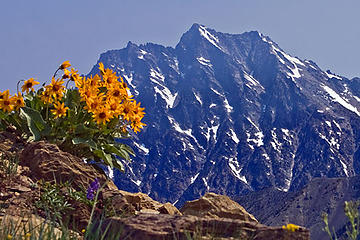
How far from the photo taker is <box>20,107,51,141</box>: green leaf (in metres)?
8.93

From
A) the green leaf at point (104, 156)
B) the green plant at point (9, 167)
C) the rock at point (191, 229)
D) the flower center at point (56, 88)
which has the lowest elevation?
the rock at point (191, 229)

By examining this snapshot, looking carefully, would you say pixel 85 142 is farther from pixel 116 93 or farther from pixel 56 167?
pixel 56 167

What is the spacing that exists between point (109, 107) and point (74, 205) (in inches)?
95.7

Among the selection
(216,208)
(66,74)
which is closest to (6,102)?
(66,74)

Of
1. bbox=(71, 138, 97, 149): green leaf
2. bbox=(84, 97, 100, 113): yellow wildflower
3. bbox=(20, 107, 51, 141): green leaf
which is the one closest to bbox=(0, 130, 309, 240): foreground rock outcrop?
bbox=(20, 107, 51, 141): green leaf

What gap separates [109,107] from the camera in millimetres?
8469

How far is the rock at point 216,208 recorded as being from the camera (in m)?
7.89

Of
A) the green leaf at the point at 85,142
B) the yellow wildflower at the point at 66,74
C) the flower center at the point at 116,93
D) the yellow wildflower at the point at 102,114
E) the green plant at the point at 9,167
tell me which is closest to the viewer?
the green plant at the point at 9,167

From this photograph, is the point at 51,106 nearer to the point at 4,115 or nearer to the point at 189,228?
the point at 4,115

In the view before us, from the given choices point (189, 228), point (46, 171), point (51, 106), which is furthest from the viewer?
point (51, 106)

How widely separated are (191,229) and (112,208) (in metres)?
2.34

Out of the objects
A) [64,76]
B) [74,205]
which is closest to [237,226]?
[74,205]

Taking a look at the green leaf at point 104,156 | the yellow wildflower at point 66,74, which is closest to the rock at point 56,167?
the green leaf at point 104,156

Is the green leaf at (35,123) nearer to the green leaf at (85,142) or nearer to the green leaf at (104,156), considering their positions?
the green leaf at (85,142)
